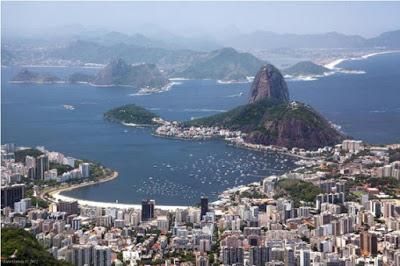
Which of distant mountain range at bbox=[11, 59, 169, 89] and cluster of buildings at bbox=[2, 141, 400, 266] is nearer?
cluster of buildings at bbox=[2, 141, 400, 266]

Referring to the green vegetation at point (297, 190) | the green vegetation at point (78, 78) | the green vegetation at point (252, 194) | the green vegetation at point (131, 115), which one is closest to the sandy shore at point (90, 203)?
the green vegetation at point (252, 194)

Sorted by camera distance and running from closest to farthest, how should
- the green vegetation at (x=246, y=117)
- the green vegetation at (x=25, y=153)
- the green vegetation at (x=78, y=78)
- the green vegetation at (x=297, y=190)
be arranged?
the green vegetation at (x=297, y=190), the green vegetation at (x=25, y=153), the green vegetation at (x=246, y=117), the green vegetation at (x=78, y=78)

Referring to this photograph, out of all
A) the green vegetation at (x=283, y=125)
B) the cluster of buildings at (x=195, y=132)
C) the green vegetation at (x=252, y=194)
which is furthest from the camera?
the cluster of buildings at (x=195, y=132)

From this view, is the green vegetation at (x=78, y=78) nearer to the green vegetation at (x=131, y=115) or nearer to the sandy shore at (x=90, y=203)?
the green vegetation at (x=131, y=115)

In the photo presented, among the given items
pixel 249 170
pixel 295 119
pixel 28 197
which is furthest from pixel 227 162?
pixel 28 197

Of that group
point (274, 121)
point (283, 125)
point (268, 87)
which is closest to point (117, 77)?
point (268, 87)

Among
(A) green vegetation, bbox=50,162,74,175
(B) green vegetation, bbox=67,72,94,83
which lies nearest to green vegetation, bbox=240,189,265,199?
(A) green vegetation, bbox=50,162,74,175

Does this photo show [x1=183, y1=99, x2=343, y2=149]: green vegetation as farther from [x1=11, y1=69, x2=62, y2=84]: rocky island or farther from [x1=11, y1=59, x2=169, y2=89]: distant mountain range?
[x1=11, y1=69, x2=62, y2=84]: rocky island
